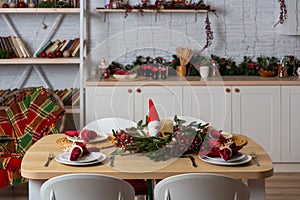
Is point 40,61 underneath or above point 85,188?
above

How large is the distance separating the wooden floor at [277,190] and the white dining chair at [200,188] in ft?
6.65

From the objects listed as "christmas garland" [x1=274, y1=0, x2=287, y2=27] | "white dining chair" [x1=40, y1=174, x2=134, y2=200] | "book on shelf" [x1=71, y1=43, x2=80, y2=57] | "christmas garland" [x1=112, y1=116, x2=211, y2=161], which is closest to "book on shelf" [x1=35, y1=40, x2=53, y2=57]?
"book on shelf" [x1=71, y1=43, x2=80, y2=57]

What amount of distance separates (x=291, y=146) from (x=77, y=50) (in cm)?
221

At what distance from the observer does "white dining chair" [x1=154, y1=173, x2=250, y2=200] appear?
2.73 m

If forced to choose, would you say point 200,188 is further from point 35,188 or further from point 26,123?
point 26,123

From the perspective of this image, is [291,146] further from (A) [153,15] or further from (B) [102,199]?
(B) [102,199]

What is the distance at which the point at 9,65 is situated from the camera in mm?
5965

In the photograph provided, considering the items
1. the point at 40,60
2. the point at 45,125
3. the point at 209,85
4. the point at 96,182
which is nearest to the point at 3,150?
the point at 45,125

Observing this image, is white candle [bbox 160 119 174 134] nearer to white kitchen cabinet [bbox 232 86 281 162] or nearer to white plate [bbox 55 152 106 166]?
white plate [bbox 55 152 106 166]

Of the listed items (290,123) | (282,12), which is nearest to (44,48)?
(282,12)

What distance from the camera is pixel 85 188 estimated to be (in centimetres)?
276

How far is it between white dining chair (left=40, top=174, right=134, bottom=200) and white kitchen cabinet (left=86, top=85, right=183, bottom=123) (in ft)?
8.89

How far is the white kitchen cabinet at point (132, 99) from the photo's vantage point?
550 cm

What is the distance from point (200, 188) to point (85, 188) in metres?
0.53
